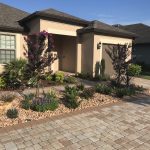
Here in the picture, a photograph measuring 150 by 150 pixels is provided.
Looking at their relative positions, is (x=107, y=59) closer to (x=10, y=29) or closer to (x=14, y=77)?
(x=10, y=29)

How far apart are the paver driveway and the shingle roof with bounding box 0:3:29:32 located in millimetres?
8312

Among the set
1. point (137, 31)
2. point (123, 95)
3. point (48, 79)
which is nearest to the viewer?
point (123, 95)

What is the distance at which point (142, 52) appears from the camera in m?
25.6

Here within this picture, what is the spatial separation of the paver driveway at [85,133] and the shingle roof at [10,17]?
8312 millimetres

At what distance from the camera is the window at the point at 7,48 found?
13469mm

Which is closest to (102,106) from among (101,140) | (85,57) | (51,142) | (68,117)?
(68,117)

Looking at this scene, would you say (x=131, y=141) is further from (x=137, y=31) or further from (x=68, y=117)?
(x=137, y=31)

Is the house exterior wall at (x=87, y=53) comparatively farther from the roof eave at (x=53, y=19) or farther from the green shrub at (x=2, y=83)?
the green shrub at (x=2, y=83)

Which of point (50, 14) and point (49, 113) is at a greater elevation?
point (50, 14)

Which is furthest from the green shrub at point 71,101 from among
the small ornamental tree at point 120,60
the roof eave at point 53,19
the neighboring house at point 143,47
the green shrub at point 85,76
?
the neighboring house at point 143,47

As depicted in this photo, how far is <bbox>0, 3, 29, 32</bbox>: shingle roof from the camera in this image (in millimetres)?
13452

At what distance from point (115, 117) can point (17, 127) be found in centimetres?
326

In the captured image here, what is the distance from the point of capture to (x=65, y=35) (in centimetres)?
1545

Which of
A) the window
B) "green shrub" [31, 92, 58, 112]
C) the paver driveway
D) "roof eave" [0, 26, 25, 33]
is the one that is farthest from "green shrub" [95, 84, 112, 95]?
"roof eave" [0, 26, 25, 33]
